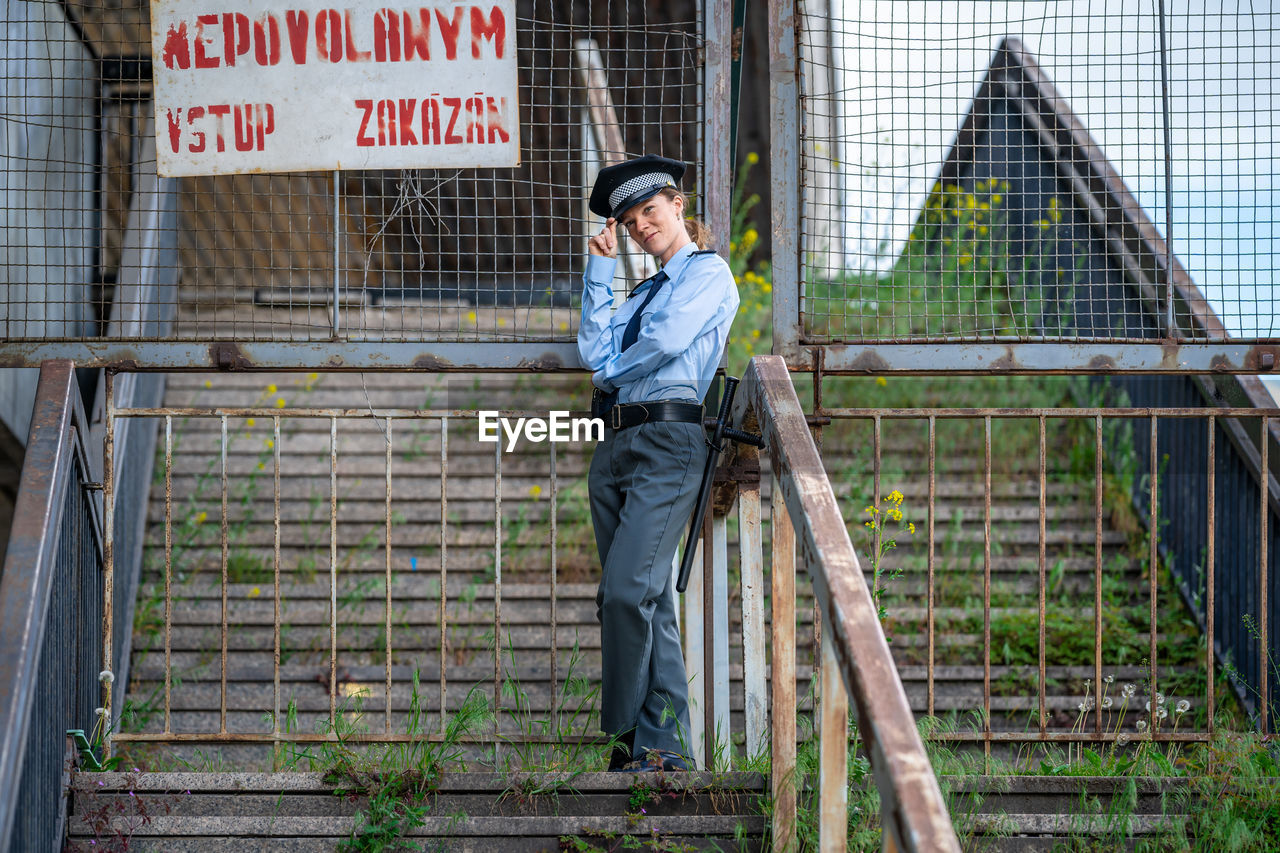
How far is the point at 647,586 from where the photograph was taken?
3059 mm

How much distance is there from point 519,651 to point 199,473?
77.0 inches

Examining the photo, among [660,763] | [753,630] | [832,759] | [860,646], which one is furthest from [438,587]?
[860,646]

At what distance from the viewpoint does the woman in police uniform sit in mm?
3072

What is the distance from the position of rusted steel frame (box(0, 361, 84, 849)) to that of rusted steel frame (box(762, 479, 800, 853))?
1593 millimetres

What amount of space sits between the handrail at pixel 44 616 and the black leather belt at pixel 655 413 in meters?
1.45

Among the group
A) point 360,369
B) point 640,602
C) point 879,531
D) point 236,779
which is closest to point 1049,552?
point 879,531

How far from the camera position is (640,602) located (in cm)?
305

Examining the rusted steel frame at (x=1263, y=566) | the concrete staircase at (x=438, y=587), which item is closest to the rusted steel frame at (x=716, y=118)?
the concrete staircase at (x=438, y=587)

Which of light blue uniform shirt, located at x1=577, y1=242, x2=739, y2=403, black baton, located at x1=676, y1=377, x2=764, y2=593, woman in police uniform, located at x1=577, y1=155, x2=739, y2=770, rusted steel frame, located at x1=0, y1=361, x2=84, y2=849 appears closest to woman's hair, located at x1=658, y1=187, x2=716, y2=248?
woman in police uniform, located at x1=577, y1=155, x2=739, y2=770

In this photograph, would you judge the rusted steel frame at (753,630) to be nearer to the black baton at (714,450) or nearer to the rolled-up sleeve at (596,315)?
the black baton at (714,450)

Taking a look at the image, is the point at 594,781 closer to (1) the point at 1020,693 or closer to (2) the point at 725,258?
(2) the point at 725,258

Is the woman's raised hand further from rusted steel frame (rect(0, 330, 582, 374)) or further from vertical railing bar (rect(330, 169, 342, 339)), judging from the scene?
vertical railing bar (rect(330, 169, 342, 339))

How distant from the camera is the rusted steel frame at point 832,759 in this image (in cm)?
220

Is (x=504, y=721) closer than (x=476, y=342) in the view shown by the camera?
No
